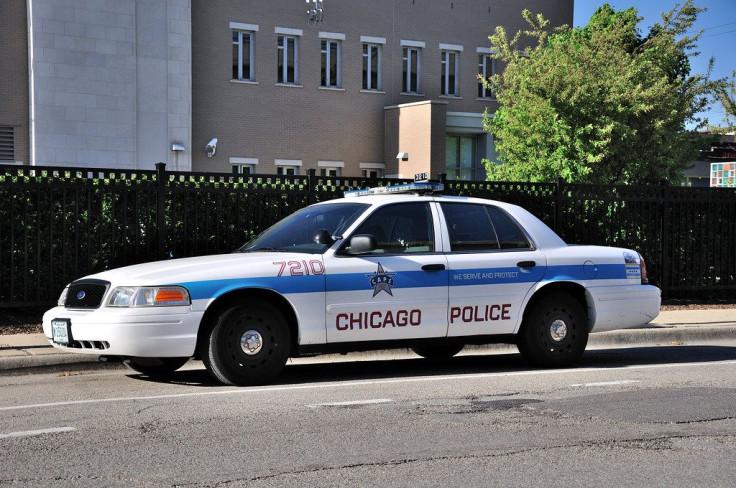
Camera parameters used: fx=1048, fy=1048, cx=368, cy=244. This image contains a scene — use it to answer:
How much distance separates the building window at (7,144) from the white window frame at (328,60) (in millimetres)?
9778

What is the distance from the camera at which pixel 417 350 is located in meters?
11.2

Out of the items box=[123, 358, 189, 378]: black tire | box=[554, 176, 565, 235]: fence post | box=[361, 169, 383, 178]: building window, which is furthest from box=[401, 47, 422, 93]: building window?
box=[123, 358, 189, 378]: black tire

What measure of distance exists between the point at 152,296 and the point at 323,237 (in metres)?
1.58

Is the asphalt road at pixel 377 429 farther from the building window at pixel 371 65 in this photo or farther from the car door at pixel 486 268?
the building window at pixel 371 65

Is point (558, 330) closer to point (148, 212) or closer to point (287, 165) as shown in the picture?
point (148, 212)

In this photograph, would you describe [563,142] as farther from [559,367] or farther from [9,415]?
[9,415]

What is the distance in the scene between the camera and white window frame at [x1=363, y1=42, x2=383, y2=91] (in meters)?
33.9

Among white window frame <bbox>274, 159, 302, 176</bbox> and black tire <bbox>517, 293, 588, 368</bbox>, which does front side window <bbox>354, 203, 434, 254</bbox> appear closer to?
black tire <bbox>517, 293, 588, 368</bbox>

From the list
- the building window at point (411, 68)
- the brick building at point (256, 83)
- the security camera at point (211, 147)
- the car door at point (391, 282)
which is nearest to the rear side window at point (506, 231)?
the car door at point (391, 282)

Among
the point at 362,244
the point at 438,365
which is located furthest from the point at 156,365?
the point at 438,365

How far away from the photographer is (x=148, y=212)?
1330cm

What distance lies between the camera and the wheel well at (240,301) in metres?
8.78

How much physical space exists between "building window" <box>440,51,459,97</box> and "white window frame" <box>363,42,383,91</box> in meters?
2.46

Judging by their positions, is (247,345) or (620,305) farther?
(620,305)
